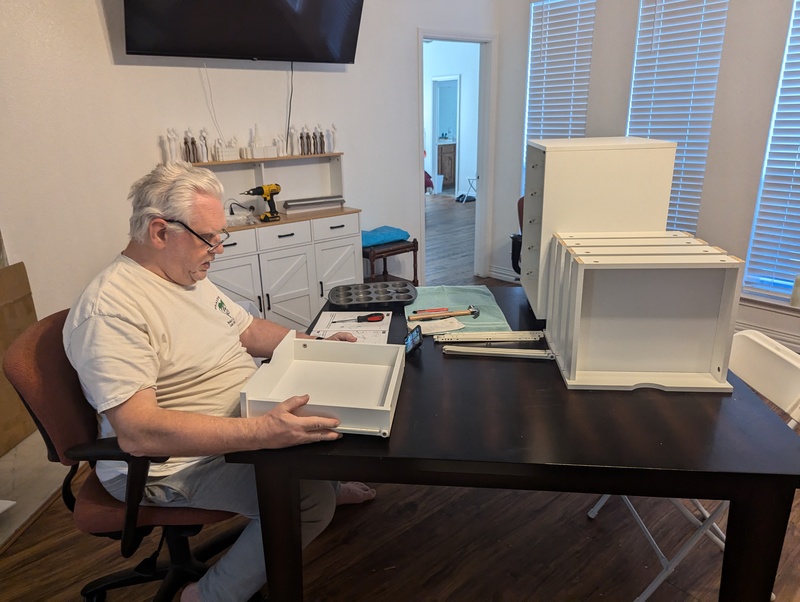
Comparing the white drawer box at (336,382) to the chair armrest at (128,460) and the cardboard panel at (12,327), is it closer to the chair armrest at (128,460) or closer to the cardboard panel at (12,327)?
the chair armrest at (128,460)

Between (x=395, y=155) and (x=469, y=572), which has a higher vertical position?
(x=395, y=155)

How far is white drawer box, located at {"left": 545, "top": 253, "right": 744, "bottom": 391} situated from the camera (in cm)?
132

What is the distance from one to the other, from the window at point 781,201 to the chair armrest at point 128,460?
3.76 metres

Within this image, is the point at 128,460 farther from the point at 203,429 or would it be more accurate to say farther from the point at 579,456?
the point at 579,456

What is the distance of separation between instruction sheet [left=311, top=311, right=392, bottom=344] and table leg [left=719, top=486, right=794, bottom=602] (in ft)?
3.20

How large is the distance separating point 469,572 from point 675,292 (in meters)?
1.15

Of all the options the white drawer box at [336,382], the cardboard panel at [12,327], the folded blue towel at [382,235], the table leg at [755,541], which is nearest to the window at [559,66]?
the folded blue towel at [382,235]

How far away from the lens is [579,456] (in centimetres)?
112

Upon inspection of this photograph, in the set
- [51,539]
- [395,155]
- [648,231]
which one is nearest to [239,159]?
[395,155]

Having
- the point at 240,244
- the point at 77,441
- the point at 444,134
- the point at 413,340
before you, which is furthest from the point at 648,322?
the point at 444,134

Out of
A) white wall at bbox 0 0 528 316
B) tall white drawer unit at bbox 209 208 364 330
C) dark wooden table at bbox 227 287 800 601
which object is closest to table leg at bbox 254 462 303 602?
dark wooden table at bbox 227 287 800 601

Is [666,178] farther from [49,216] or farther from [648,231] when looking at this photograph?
[49,216]

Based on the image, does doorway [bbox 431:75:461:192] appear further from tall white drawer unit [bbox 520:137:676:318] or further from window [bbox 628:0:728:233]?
tall white drawer unit [bbox 520:137:676:318]

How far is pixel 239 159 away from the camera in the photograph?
3463 millimetres
